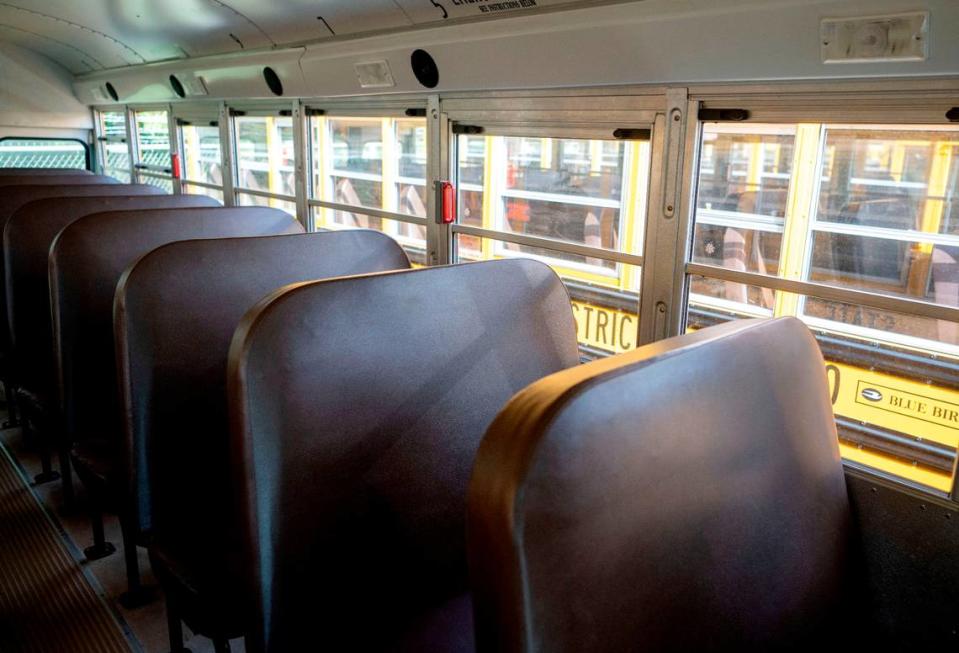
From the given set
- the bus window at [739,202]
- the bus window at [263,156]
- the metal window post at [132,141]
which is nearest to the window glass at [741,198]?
the bus window at [739,202]

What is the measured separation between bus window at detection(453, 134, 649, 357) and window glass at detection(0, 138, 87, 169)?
5792 millimetres

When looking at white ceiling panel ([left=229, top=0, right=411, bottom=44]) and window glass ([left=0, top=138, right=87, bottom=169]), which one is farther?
window glass ([left=0, top=138, right=87, bottom=169])

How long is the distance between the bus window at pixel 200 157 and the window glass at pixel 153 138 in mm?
240

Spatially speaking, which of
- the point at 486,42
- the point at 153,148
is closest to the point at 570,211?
the point at 486,42

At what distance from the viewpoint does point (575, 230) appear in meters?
3.49

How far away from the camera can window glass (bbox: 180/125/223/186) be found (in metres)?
6.16

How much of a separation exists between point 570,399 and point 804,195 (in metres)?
1.78

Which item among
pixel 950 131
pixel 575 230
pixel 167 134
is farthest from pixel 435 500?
pixel 167 134

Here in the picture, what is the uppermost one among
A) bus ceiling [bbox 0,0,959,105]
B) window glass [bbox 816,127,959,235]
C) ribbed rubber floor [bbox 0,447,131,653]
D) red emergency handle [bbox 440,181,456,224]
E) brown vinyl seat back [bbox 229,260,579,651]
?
bus ceiling [bbox 0,0,959,105]

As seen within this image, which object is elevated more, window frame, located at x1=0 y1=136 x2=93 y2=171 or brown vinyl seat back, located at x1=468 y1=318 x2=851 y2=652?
window frame, located at x1=0 y1=136 x2=93 y2=171

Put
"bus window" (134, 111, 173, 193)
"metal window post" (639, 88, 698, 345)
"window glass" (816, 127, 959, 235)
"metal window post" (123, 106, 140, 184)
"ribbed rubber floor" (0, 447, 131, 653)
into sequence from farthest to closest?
"metal window post" (123, 106, 140, 184) → "bus window" (134, 111, 173, 193) → "ribbed rubber floor" (0, 447, 131, 653) → "metal window post" (639, 88, 698, 345) → "window glass" (816, 127, 959, 235)

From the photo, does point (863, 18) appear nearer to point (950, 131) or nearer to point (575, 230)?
point (950, 131)

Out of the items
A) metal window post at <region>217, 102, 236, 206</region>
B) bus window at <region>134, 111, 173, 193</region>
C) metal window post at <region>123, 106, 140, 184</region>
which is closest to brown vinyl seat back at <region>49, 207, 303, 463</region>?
metal window post at <region>217, 102, 236, 206</region>

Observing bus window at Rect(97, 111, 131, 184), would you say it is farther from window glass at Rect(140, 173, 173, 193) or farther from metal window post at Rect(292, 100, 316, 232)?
metal window post at Rect(292, 100, 316, 232)
